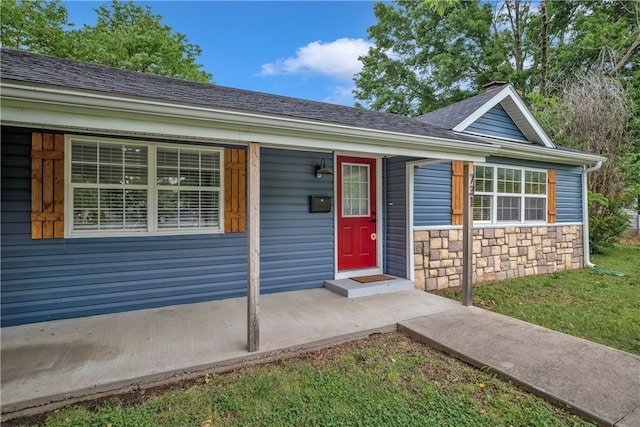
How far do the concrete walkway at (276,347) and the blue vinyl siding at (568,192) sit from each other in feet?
16.1

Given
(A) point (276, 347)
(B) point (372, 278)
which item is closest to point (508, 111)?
(B) point (372, 278)

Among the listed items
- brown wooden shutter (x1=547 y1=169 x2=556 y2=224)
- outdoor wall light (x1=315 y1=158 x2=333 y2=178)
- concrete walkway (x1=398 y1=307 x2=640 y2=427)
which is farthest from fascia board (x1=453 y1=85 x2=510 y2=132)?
concrete walkway (x1=398 y1=307 x2=640 y2=427)

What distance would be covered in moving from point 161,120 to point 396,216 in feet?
12.9

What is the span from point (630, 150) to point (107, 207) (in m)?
14.6

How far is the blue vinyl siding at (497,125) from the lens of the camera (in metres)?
6.64

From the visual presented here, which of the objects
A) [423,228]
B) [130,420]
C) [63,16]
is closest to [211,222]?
[130,420]

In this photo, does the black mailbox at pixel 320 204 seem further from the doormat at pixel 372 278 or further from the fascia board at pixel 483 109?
the fascia board at pixel 483 109

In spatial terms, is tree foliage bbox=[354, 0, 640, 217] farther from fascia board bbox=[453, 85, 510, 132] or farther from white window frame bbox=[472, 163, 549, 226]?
fascia board bbox=[453, 85, 510, 132]

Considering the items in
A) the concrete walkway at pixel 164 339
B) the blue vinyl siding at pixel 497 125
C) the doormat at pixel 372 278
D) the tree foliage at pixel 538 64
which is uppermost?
→ the tree foliage at pixel 538 64

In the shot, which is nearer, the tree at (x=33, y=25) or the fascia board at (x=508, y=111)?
the fascia board at (x=508, y=111)

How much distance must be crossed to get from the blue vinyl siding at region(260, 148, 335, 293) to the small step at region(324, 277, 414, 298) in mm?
287

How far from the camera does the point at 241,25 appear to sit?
9.38 m

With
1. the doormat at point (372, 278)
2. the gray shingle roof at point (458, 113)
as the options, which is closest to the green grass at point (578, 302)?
the doormat at point (372, 278)

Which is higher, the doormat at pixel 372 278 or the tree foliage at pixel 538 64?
the tree foliage at pixel 538 64
